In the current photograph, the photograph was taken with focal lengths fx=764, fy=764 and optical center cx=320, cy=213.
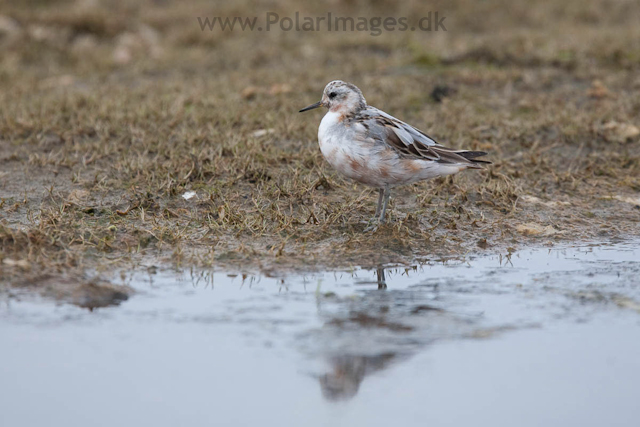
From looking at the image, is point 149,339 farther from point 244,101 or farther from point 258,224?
point 244,101

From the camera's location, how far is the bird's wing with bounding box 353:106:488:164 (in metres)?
5.71

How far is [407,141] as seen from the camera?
5.72m

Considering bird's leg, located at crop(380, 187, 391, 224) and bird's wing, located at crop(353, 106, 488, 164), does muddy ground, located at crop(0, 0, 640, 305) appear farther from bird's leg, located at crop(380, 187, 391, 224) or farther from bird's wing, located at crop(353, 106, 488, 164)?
bird's wing, located at crop(353, 106, 488, 164)

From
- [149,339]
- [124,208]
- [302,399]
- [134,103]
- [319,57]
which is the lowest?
[302,399]

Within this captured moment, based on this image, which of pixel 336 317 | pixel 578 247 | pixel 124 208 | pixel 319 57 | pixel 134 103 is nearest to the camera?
pixel 336 317

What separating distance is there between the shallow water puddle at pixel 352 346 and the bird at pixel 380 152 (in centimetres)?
86

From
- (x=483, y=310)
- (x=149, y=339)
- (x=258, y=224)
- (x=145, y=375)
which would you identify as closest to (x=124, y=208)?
(x=258, y=224)

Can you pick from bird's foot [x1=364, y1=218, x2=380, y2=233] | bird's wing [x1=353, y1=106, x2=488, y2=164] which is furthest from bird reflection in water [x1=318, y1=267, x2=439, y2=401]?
bird's wing [x1=353, y1=106, x2=488, y2=164]

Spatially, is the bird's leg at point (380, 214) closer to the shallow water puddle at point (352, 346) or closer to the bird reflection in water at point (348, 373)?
the shallow water puddle at point (352, 346)

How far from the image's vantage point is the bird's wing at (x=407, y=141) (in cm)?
571

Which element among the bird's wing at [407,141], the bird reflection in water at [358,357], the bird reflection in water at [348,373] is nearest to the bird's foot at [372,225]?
the bird's wing at [407,141]

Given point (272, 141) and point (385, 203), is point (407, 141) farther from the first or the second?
point (272, 141)

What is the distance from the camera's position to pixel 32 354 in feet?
12.7

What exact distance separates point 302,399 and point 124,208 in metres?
3.19
